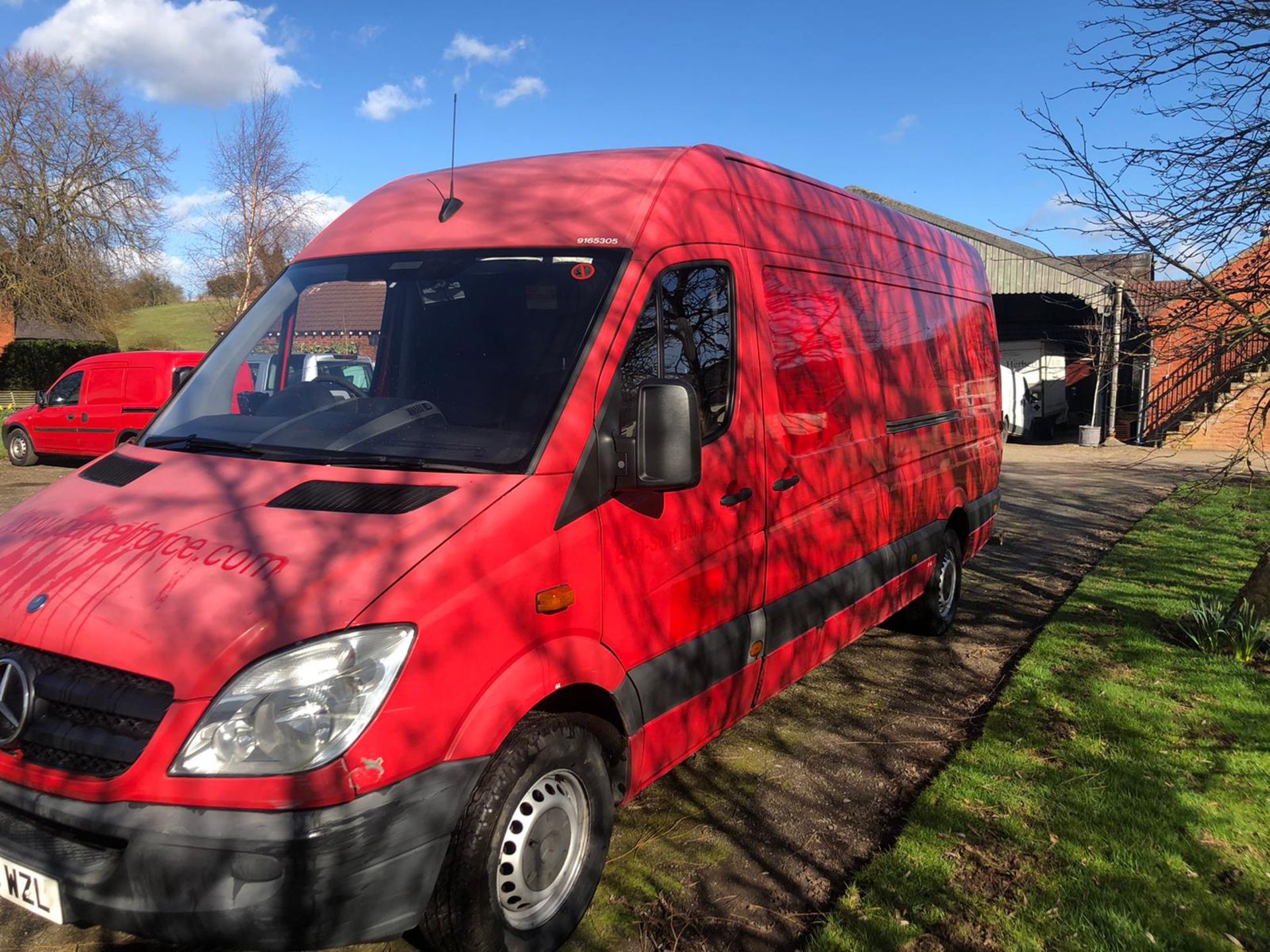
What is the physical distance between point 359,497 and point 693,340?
1517 millimetres

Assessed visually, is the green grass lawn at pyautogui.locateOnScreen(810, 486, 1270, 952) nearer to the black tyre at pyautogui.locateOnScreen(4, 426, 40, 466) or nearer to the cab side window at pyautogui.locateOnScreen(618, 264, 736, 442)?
the cab side window at pyautogui.locateOnScreen(618, 264, 736, 442)

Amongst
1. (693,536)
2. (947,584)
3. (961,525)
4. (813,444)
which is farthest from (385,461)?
(961,525)

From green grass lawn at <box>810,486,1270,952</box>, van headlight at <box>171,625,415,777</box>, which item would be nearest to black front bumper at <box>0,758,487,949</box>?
van headlight at <box>171,625,415,777</box>

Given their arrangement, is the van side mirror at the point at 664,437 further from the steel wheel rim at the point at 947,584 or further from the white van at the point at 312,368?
the steel wheel rim at the point at 947,584

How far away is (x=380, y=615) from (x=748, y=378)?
80.3 inches

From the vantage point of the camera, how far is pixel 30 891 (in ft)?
7.93

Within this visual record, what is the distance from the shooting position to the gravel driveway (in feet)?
10.6

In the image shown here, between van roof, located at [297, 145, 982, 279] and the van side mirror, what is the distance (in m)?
0.70

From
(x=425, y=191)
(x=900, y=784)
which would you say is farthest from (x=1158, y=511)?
(x=425, y=191)

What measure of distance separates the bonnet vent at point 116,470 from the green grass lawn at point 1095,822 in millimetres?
2860

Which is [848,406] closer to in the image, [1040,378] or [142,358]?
[142,358]

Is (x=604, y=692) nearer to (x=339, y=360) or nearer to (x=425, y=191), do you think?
(x=339, y=360)

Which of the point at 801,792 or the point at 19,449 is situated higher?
the point at 19,449

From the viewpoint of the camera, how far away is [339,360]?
12.7 ft
